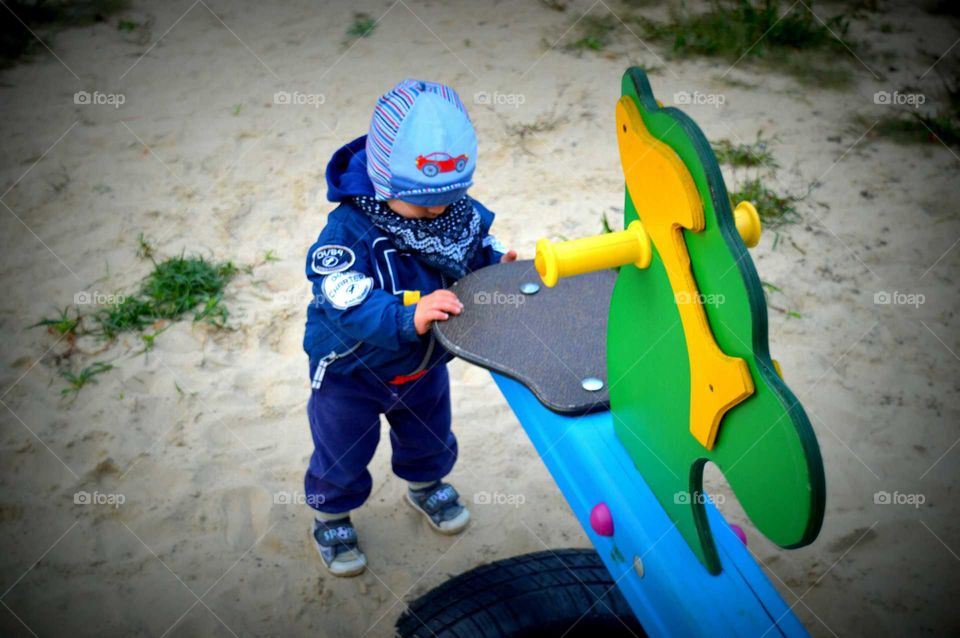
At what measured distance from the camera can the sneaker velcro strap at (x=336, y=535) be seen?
7.63 ft

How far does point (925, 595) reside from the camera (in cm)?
227

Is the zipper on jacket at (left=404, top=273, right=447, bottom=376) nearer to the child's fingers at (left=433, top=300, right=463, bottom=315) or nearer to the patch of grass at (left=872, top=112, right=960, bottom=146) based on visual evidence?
the child's fingers at (left=433, top=300, right=463, bottom=315)

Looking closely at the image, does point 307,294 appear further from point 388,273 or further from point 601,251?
point 601,251

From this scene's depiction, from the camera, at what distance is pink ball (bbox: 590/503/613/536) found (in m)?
1.48

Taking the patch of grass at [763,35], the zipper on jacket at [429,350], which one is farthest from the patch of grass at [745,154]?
the zipper on jacket at [429,350]

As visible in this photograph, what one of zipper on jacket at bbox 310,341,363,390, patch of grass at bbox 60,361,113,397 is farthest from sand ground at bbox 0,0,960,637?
zipper on jacket at bbox 310,341,363,390

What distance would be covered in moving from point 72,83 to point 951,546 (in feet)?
13.8

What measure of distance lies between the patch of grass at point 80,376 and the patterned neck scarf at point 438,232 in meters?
1.57

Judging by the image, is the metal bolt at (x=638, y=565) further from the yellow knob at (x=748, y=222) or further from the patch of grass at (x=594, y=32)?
the patch of grass at (x=594, y=32)

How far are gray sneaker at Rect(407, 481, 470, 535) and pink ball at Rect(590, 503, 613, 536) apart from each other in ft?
3.32

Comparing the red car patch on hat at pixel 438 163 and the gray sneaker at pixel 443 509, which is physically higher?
the red car patch on hat at pixel 438 163

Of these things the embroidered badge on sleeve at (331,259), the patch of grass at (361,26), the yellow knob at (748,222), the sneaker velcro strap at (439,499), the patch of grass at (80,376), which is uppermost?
the yellow knob at (748,222)

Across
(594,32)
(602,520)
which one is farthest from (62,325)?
(594,32)

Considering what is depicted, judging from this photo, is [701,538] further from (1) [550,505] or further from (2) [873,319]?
(2) [873,319]
